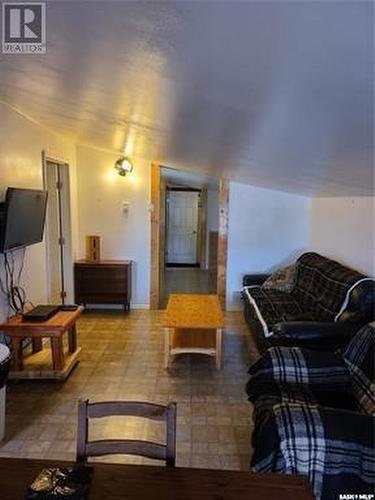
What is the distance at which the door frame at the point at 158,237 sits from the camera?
548 cm

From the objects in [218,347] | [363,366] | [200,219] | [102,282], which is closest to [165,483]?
[363,366]

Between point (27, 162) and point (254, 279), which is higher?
point (27, 162)

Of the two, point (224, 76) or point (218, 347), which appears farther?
point (218, 347)

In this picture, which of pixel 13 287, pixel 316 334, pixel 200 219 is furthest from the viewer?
pixel 200 219

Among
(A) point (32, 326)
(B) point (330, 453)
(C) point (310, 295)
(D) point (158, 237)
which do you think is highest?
(D) point (158, 237)

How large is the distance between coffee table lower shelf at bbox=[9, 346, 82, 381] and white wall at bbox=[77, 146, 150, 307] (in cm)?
209

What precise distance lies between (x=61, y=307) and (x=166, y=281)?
158 inches

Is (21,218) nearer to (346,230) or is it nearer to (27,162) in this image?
(27,162)

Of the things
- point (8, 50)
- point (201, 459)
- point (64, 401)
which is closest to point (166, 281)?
point (64, 401)

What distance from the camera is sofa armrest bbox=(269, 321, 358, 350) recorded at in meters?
2.90

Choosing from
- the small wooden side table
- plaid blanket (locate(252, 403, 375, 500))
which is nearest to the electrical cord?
the small wooden side table

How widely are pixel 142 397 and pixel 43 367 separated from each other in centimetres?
96

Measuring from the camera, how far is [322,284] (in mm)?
3828

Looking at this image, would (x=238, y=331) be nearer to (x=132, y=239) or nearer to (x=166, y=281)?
(x=132, y=239)
